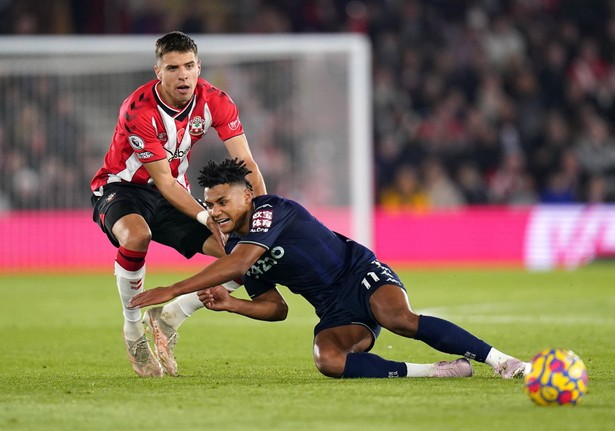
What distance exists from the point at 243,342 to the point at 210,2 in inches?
515

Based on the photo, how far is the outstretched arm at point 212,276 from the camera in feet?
21.8

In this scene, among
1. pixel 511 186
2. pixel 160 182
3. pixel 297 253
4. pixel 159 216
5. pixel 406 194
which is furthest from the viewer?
pixel 511 186

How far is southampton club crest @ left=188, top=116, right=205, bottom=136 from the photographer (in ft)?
27.7

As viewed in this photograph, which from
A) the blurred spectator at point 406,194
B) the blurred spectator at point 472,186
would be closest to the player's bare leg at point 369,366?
the blurred spectator at point 406,194

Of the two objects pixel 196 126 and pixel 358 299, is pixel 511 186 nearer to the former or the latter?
pixel 196 126

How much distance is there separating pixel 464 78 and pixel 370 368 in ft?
51.1

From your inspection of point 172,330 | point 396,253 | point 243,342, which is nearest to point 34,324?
point 243,342

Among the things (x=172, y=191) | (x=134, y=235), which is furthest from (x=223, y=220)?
(x=172, y=191)

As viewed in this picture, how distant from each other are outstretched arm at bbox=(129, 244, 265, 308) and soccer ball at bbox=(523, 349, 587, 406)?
A: 1804 millimetres

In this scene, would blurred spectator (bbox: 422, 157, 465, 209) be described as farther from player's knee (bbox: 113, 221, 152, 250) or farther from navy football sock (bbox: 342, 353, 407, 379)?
navy football sock (bbox: 342, 353, 407, 379)

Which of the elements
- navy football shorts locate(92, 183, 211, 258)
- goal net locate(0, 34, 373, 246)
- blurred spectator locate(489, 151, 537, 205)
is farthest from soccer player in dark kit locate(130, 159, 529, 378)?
blurred spectator locate(489, 151, 537, 205)

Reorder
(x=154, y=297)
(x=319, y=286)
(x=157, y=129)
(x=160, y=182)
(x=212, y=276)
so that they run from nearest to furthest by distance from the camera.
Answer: (x=154, y=297)
(x=212, y=276)
(x=319, y=286)
(x=160, y=182)
(x=157, y=129)

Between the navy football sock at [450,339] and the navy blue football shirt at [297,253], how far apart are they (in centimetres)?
76

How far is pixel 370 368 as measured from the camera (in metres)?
7.26
